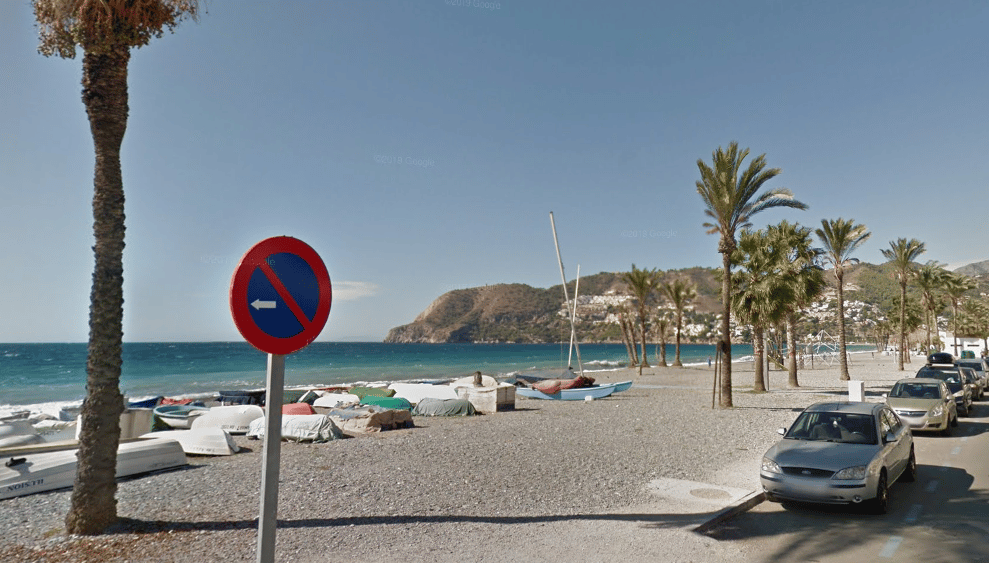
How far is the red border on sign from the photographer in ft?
10.3

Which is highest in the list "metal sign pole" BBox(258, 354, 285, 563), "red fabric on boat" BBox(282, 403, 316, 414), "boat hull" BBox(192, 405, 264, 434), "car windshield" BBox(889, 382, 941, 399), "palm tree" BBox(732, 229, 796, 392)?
"palm tree" BBox(732, 229, 796, 392)

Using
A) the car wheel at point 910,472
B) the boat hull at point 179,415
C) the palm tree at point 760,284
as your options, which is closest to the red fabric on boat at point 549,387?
the palm tree at point 760,284

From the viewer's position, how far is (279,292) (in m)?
3.29

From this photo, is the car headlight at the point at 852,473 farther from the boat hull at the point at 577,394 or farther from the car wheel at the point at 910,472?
the boat hull at the point at 577,394

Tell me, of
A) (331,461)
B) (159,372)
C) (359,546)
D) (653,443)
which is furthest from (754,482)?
(159,372)

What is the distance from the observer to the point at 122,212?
674 cm

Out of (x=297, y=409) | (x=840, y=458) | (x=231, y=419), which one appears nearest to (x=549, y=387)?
(x=297, y=409)

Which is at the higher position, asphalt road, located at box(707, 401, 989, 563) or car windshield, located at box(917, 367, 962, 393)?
car windshield, located at box(917, 367, 962, 393)

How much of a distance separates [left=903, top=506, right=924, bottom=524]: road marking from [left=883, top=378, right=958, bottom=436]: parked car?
21.6 ft

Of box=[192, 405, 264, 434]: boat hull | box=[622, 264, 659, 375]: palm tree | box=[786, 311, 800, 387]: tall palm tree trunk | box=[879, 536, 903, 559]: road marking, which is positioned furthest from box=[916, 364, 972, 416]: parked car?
box=[622, 264, 659, 375]: palm tree

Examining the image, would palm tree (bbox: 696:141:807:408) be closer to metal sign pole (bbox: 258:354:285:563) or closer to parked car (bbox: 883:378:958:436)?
parked car (bbox: 883:378:958:436)

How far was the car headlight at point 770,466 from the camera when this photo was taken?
26.2 ft

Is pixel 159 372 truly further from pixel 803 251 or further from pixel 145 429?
pixel 803 251

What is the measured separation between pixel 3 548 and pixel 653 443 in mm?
11727
